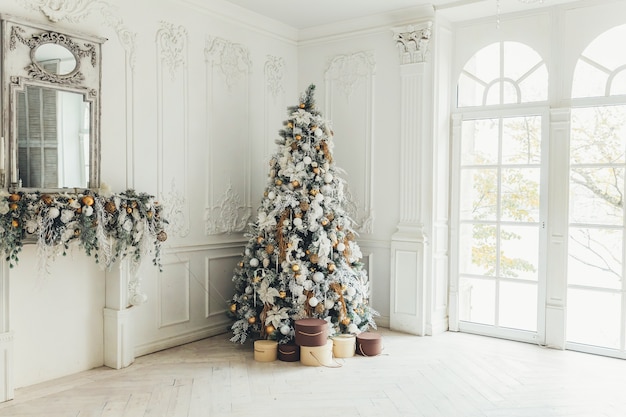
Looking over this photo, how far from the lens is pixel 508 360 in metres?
4.52

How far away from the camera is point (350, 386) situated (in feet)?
12.8

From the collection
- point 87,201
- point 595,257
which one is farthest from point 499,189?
point 87,201

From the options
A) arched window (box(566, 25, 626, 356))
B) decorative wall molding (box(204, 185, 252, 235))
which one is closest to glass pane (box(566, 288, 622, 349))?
arched window (box(566, 25, 626, 356))

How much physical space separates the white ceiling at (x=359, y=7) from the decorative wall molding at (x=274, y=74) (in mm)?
446

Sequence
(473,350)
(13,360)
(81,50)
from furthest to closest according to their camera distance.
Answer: (473,350) → (81,50) → (13,360)

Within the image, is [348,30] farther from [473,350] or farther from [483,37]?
[473,350]

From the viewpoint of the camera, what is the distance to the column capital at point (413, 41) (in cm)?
519

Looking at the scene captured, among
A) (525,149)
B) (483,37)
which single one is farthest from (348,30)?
(525,149)

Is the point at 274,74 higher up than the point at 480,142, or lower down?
higher up

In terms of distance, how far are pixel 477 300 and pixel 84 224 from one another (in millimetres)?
3738

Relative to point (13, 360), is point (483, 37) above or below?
above

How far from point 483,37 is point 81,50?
3.69m

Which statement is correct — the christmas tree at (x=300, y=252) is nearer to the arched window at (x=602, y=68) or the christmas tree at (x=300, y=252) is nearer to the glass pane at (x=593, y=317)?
the glass pane at (x=593, y=317)

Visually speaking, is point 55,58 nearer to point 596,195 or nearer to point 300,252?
point 300,252
